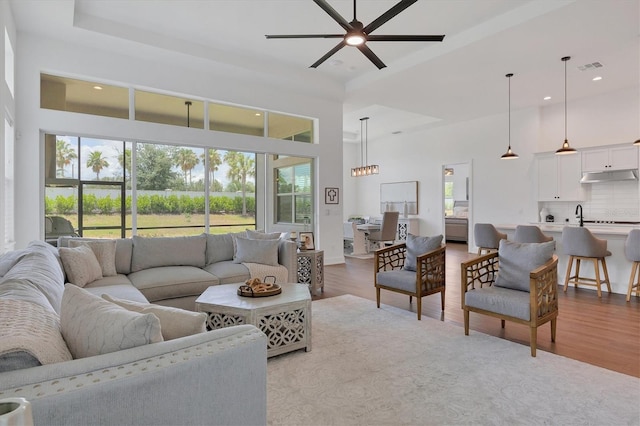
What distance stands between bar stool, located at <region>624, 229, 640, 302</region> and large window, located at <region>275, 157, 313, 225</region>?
497 cm

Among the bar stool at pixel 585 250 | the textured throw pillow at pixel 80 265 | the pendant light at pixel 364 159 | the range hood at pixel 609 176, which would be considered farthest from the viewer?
the pendant light at pixel 364 159

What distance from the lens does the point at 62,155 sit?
482 centimetres

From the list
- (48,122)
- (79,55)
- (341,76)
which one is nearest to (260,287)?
(48,122)

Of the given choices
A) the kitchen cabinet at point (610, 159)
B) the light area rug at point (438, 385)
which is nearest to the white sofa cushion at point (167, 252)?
the light area rug at point (438, 385)

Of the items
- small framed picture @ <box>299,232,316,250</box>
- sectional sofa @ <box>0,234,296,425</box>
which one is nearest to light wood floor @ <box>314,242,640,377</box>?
small framed picture @ <box>299,232,316,250</box>

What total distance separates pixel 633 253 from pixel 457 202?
7.73 metres

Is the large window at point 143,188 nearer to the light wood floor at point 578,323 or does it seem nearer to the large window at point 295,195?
the large window at point 295,195

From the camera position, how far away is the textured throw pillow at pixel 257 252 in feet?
14.1

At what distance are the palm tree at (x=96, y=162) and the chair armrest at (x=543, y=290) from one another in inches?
216

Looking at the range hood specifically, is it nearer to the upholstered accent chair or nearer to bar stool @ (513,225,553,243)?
bar stool @ (513,225,553,243)

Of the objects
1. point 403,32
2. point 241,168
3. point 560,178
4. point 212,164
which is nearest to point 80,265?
point 212,164

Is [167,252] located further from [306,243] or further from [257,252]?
[306,243]

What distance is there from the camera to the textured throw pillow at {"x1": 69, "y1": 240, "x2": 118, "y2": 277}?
3689mm

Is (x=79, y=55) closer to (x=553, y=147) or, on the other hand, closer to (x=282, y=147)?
(x=282, y=147)
